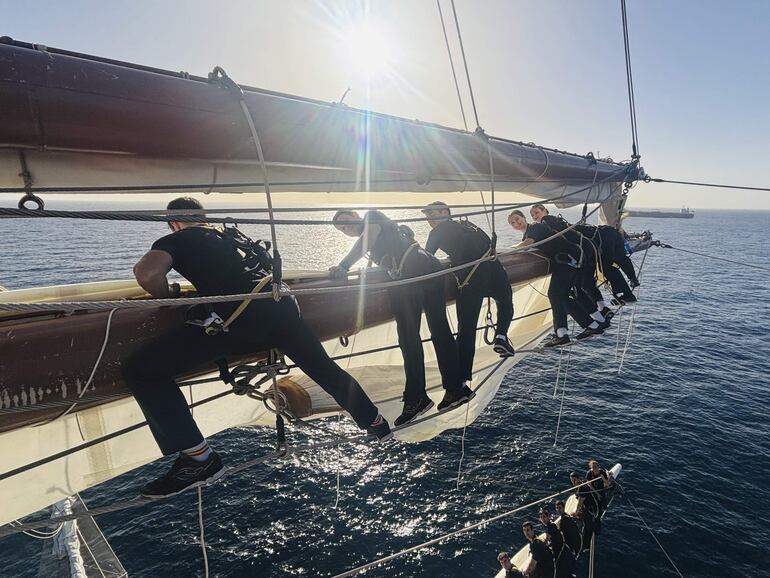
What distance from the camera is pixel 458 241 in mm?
4645

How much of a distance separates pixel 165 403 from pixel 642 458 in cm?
2073

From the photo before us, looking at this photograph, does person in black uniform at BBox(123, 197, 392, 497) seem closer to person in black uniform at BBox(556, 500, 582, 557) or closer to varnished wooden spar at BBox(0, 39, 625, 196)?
varnished wooden spar at BBox(0, 39, 625, 196)

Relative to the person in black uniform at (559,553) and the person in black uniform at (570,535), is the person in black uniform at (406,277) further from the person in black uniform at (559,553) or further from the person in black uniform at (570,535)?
the person in black uniform at (570,535)

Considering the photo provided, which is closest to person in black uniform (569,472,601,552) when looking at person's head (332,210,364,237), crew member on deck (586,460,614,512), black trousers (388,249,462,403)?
crew member on deck (586,460,614,512)

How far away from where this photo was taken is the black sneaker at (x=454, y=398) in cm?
416

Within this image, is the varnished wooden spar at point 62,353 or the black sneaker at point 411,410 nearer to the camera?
the varnished wooden spar at point 62,353

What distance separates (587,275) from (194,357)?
20.8 feet

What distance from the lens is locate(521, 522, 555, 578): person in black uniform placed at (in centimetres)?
1058

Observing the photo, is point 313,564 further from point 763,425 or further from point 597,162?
point 763,425

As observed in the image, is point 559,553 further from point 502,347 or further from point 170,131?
point 170,131

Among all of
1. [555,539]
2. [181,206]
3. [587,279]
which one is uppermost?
[181,206]

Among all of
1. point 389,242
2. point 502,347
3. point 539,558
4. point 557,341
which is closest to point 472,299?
point 502,347

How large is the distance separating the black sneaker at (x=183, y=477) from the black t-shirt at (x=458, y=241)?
292cm

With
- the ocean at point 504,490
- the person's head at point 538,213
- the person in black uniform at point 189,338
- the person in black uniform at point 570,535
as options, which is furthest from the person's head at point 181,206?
the person in black uniform at point 570,535
